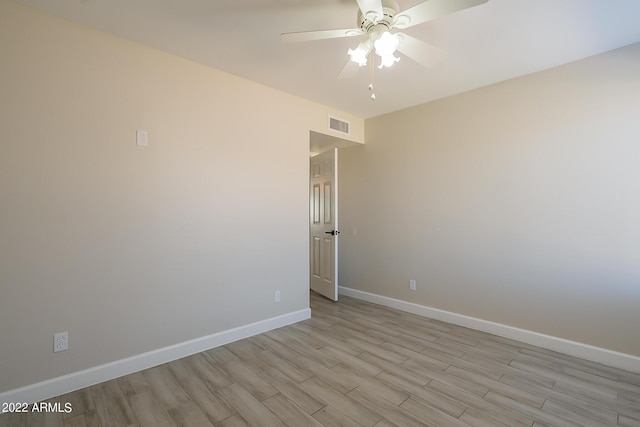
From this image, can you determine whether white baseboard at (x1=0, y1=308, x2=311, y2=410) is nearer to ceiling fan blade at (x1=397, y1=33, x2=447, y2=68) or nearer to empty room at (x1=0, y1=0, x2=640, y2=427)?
empty room at (x1=0, y1=0, x2=640, y2=427)

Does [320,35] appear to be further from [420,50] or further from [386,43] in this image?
[420,50]

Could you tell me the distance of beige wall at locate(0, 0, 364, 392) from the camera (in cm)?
189

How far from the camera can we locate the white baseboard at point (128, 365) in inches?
74.0

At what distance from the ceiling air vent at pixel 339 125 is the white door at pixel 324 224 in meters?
0.27

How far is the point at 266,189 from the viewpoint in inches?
123

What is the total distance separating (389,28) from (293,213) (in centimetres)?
211

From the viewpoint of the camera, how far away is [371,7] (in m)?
1.50

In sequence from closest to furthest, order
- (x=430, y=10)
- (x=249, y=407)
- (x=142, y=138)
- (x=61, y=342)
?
1. (x=430, y=10)
2. (x=249, y=407)
3. (x=61, y=342)
4. (x=142, y=138)

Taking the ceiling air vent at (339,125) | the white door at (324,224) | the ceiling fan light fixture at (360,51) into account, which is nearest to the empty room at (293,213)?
the ceiling fan light fixture at (360,51)

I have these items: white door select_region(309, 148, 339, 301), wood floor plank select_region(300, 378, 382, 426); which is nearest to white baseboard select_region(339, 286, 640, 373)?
white door select_region(309, 148, 339, 301)

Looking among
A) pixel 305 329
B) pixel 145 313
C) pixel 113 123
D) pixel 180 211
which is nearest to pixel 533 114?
pixel 305 329

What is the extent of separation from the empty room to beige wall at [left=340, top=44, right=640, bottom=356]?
2 centimetres

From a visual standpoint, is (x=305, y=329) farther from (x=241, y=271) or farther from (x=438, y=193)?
(x=438, y=193)

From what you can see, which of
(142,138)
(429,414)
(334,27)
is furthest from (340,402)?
(334,27)
